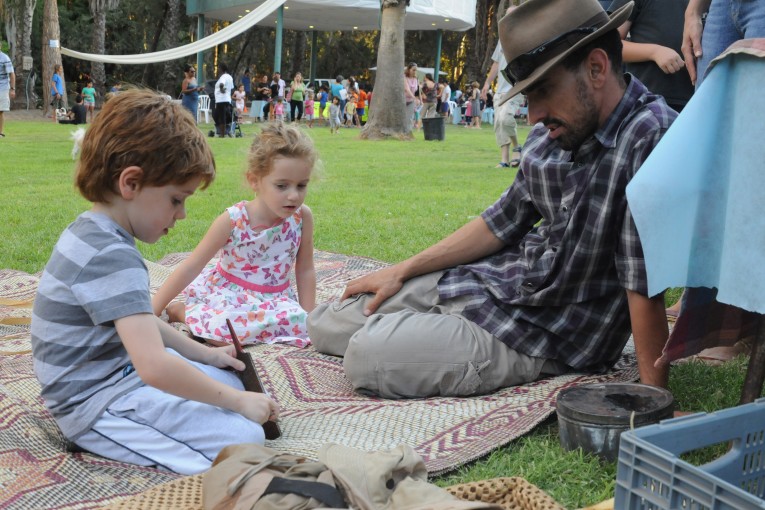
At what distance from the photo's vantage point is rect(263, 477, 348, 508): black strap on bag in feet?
6.73

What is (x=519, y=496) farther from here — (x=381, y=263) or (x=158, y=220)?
(x=381, y=263)

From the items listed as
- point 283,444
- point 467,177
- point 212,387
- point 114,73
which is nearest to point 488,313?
point 283,444

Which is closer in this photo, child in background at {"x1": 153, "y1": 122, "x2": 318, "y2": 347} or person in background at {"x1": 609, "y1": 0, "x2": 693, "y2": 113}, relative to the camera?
child in background at {"x1": 153, "y1": 122, "x2": 318, "y2": 347}

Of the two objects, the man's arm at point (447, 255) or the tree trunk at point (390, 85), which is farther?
the tree trunk at point (390, 85)

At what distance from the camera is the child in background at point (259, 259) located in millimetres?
4121

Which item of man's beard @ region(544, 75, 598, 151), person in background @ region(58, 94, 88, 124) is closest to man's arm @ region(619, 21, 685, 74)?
man's beard @ region(544, 75, 598, 151)

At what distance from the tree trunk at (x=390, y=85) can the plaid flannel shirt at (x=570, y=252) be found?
16010mm

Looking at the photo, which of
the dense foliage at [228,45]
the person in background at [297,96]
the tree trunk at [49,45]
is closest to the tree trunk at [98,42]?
the dense foliage at [228,45]

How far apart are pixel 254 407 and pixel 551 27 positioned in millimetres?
1636

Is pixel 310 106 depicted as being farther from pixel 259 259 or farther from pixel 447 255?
pixel 447 255

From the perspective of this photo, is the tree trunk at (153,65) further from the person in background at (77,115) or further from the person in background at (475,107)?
the person in background at (475,107)

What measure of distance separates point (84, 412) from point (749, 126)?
213 cm

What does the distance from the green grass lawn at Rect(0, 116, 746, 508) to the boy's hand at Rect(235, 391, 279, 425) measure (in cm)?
59

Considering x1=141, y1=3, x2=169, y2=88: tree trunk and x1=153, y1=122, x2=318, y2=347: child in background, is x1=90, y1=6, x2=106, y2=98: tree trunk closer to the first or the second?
x1=141, y1=3, x2=169, y2=88: tree trunk
